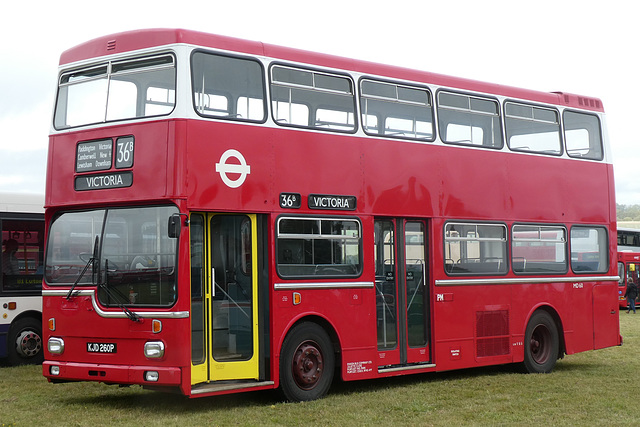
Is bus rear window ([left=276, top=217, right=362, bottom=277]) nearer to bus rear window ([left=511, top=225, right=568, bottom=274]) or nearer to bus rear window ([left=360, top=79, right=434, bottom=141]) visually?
bus rear window ([left=360, top=79, right=434, bottom=141])

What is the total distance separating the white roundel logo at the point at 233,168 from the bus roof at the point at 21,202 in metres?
6.59

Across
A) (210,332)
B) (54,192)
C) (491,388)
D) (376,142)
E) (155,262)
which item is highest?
(376,142)

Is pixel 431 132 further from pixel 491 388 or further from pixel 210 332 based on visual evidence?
pixel 210 332

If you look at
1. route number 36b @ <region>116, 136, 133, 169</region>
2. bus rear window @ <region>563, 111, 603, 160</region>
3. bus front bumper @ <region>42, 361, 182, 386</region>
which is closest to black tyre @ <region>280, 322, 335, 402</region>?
bus front bumper @ <region>42, 361, 182, 386</region>

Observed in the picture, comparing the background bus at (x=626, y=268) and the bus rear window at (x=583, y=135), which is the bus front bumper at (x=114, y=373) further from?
the background bus at (x=626, y=268)

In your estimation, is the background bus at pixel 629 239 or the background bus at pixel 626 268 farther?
the background bus at pixel 629 239

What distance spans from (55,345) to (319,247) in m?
3.53

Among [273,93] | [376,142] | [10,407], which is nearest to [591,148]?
[376,142]

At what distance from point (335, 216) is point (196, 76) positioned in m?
2.78

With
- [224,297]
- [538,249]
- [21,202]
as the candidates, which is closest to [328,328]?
[224,297]

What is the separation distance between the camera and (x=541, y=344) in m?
15.6

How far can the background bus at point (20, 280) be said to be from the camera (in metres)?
15.8

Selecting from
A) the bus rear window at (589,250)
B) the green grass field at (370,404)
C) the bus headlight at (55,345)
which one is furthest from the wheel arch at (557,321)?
the bus headlight at (55,345)

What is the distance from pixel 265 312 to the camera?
1139cm
